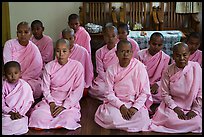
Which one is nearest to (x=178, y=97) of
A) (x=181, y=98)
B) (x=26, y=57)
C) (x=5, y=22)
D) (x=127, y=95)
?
(x=181, y=98)

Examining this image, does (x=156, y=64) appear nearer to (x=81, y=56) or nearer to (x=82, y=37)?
(x=81, y=56)

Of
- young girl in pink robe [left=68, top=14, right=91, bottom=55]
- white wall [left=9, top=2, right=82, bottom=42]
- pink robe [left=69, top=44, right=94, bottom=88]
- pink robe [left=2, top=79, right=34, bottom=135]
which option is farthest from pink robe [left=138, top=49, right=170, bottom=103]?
white wall [left=9, top=2, right=82, bottom=42]

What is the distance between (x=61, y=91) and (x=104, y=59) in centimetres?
77

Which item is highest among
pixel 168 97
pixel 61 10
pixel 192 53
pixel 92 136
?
pixel 61 10

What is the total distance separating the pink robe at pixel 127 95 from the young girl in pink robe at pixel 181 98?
13cm

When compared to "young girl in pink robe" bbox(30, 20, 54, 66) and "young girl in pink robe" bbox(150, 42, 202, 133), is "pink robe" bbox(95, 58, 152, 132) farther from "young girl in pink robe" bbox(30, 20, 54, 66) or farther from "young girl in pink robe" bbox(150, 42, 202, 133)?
"young girl in pink robe" bbox(30, 20, 54, 66)

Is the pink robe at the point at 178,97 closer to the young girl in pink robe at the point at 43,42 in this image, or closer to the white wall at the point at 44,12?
the young girl in pink robe at the point at 43,42

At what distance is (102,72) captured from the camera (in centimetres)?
381

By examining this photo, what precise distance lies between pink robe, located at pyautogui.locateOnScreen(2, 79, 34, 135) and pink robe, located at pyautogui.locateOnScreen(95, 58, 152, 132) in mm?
588

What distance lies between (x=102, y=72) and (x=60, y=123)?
3.23 feet

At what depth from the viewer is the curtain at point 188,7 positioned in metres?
6.05

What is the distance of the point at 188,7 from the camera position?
6066 mm

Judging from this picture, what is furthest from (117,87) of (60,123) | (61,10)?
(61,10)

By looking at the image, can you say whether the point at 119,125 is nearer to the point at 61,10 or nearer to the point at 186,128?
the point at 186,128
